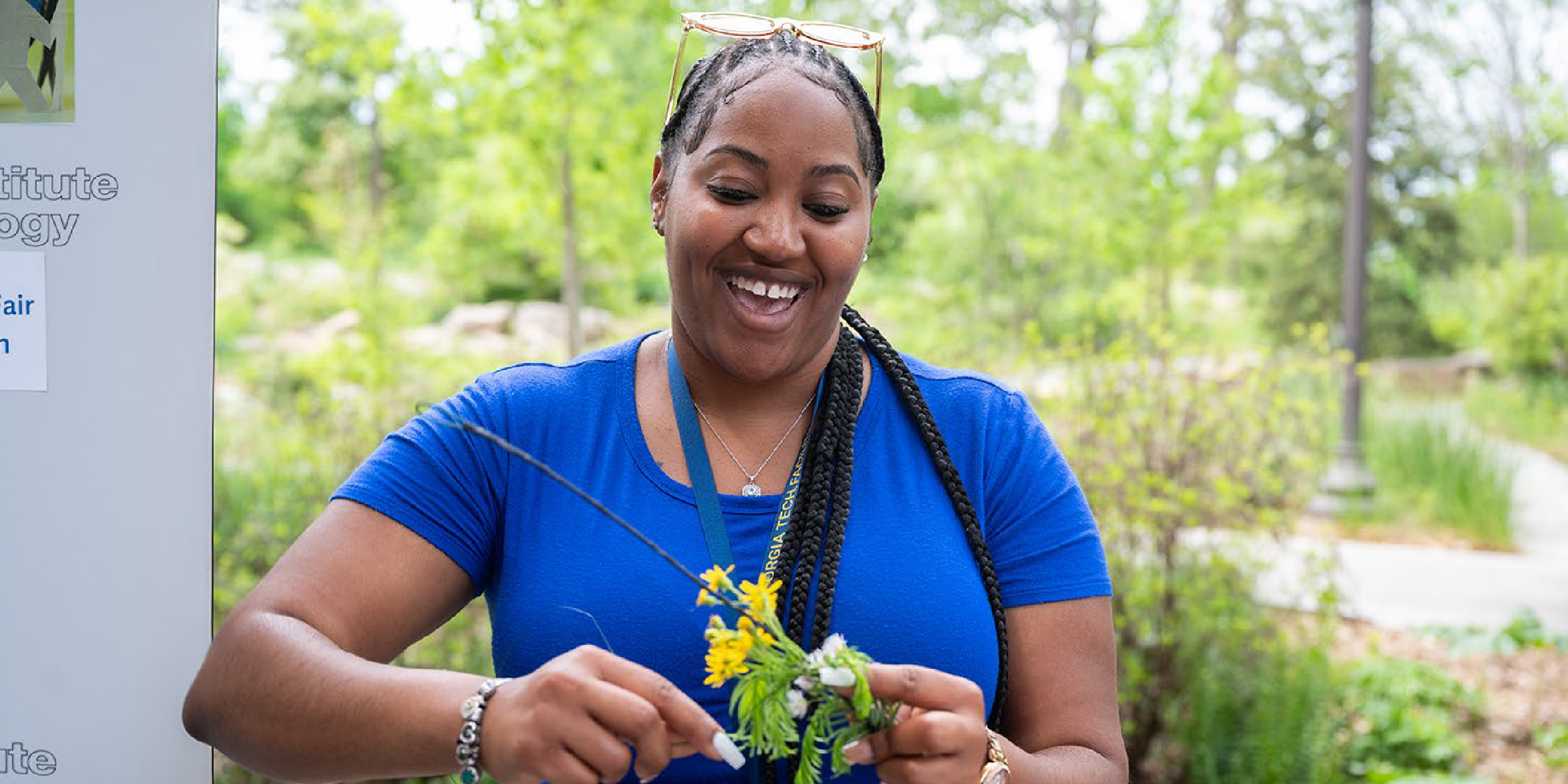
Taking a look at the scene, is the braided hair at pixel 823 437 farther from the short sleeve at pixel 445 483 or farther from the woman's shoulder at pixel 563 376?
the short sleeve at pixel 445 483

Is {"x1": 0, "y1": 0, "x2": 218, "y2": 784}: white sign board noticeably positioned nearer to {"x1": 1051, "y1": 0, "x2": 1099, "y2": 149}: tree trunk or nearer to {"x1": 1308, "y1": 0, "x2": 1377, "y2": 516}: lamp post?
{"x1": 1051, "y1": 0, "x2": 1099, "y2": 149}: tree trunk

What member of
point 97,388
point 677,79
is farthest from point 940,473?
point 97,388

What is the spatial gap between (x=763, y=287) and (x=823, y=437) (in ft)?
0.80

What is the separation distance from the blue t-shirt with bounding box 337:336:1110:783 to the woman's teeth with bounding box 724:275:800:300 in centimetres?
26

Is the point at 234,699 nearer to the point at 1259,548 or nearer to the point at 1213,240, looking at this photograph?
the point at 1259,548

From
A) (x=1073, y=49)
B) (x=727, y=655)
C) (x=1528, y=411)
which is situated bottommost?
(x=1528, y=411)

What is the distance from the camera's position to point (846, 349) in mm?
2117

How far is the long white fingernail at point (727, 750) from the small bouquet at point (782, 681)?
67 millimetres

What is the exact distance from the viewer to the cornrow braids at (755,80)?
6.22 ft

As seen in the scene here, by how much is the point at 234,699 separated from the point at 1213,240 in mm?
9281

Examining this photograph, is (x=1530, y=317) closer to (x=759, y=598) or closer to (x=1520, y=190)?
(x=1520, y=190)

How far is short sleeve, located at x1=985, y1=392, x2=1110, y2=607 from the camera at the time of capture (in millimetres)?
1908

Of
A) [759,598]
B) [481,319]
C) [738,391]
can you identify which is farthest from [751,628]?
[481,319]

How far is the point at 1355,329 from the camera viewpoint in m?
11.5
